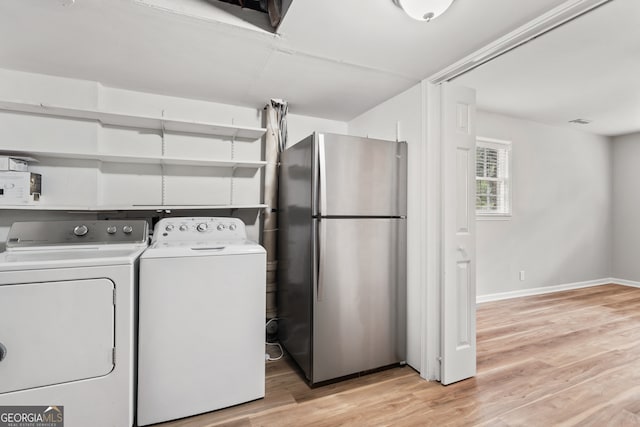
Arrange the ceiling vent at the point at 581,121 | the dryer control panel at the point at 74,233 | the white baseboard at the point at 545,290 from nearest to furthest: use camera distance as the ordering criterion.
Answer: the dryer control panel at the point at 74,233, the white baseboard at the point at 545,290, the ceiling vent at the point at 581,121

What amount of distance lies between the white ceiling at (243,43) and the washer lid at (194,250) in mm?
1194

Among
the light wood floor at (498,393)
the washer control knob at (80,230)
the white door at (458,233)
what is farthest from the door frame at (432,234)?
the washer control knob at (80,230)

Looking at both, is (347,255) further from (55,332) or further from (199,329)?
(55,332)

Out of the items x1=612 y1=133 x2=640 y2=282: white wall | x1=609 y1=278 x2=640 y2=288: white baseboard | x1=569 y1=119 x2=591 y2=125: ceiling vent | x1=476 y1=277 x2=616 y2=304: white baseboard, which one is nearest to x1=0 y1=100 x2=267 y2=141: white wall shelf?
x1=476 y1=277 x2=616 y2=304: white baseboard

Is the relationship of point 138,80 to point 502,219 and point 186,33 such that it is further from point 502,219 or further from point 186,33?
point 502,219

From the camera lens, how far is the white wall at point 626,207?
4.73 m

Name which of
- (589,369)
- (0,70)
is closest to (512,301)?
(589,369)

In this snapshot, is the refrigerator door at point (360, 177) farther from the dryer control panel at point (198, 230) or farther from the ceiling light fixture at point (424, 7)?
the ceiling light fixture at point (424, 7)

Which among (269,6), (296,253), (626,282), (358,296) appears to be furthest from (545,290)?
(269,6)

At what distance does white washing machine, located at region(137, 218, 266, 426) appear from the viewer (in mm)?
1657

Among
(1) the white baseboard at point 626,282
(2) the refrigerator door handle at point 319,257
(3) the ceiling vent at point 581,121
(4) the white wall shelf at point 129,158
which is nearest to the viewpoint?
(2) the refrigerator door handle at point 319,257

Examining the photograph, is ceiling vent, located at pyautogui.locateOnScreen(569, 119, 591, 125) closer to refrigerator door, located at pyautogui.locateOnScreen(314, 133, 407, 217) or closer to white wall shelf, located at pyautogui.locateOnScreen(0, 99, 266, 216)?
refrigerator door, located at pyautogui.locateOnScreen(314, 133, 407, 217)

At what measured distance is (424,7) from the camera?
1310mm

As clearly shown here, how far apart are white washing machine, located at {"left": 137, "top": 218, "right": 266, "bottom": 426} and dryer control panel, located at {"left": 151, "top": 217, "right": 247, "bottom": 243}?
24cm
